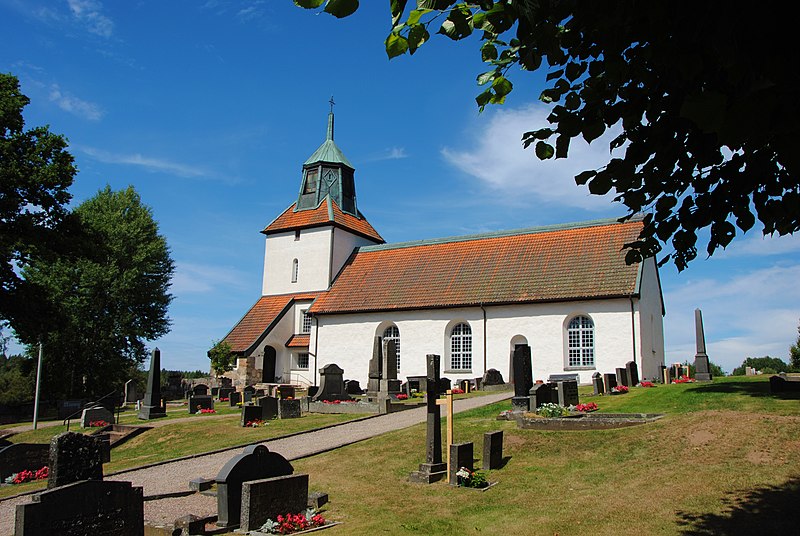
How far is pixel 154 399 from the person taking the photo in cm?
2564

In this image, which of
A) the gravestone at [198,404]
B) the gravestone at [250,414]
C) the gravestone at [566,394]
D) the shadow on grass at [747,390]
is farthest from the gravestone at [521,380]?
the gravestone at [198,404]

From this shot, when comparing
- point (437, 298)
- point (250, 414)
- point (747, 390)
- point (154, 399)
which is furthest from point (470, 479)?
point (437, 298)

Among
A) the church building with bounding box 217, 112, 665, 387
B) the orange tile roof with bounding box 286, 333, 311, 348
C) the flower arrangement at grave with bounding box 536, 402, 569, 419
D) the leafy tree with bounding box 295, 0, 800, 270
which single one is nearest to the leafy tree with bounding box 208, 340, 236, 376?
the church building with bounding box 217, 112, 665, 387

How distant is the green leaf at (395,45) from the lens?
12.5ft

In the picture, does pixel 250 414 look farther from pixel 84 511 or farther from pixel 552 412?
pixel 84 511

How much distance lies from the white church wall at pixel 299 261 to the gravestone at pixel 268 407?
18113 mm

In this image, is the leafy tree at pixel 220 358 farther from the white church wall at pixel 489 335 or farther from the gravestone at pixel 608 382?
the gravestone at pixel 608 382

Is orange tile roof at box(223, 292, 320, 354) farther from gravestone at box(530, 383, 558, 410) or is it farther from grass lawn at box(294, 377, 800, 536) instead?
grass lawn at box(294, 377, 800, 536)

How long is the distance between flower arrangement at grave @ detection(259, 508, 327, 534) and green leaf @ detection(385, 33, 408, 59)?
7276 millimetres

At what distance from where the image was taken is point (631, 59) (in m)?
4.59

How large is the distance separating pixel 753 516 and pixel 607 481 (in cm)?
255

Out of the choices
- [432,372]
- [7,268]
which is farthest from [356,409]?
[7,268]

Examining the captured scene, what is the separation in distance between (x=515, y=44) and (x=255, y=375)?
34.3 metres

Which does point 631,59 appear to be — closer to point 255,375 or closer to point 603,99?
point 603,99
